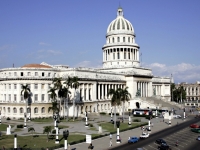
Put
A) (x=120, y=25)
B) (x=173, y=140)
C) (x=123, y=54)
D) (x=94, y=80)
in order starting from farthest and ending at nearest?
(x=120, y=25), (x=123, y=54), (x=94, y=80), (x=173, y=140)

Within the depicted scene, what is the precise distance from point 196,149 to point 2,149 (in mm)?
33977

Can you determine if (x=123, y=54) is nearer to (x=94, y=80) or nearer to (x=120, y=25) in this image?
(x=120, y=25)

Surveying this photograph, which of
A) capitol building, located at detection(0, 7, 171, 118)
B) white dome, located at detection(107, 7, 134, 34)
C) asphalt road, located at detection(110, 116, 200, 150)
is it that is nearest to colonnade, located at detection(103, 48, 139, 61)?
capitol building, located at detection(0, 7, 171, 118)

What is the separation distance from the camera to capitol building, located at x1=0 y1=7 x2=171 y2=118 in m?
102

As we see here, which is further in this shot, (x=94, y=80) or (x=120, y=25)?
(x=120, y=25)

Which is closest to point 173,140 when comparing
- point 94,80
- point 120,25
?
point 94,80

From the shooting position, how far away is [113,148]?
54250mm

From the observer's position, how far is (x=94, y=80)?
115 meters

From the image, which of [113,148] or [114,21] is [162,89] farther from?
[113,148]

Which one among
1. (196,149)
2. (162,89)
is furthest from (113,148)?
(162,89)

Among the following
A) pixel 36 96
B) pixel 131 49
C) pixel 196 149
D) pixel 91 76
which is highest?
pixel 131 49

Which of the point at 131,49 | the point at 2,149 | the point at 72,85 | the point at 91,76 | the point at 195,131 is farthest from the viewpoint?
the point at 131,49

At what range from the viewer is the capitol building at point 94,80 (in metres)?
102

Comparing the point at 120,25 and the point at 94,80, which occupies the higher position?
the point at 120,25
